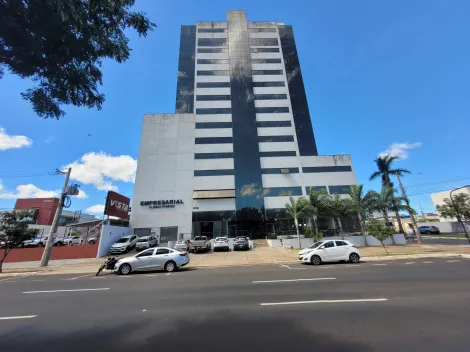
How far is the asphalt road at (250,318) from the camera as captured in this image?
11.6ft

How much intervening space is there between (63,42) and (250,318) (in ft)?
22.4

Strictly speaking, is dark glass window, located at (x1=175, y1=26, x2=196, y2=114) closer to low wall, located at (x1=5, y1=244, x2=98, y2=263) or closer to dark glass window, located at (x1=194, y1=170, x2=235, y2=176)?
dark glass window, located at (x1=194, y1=170, x2=235, y2=176)

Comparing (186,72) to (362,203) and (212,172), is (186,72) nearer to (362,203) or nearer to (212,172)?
(212,172)

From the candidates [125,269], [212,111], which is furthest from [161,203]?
[125,269]

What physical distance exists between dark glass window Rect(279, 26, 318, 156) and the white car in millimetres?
26213

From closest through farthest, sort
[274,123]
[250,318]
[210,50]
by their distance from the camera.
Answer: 1. [250,318]
2. [274,123]
3. [210,50]

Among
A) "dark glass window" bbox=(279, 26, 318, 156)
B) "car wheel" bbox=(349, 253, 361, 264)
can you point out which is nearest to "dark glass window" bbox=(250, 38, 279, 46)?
"dark glass window" bbox=(279, 26, 318, 156)

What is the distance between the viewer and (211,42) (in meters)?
47.5

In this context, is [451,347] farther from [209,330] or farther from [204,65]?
[204,65]

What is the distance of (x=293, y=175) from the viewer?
119 ft

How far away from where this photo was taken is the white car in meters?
13.4

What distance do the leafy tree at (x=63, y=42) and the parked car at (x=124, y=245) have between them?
76.4ft

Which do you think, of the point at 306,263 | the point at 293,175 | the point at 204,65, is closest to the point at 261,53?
the point at 204,65

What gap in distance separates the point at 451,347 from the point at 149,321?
223 inches
